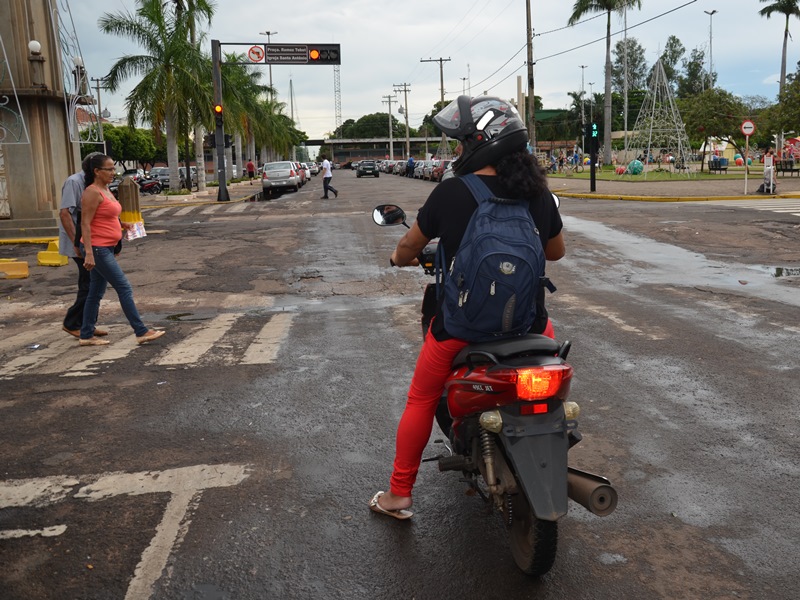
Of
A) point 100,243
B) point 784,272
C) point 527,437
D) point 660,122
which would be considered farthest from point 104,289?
point 660,122

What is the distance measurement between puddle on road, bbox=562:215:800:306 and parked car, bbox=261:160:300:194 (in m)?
24.0

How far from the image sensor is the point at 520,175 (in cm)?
315

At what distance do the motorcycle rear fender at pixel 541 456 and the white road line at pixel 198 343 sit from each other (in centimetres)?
435

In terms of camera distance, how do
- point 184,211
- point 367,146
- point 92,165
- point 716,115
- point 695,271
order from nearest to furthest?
point 92,165, point 695,271, point 184,211, point 716,115, point 367,146

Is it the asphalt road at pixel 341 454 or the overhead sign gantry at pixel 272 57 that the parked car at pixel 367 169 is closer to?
the overhead sign gantry at pixel 272 57

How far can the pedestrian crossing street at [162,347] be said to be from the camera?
6.68 meters

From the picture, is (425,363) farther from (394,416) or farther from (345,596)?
(394,416)

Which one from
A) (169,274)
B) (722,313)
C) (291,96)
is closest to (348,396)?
(722,313)

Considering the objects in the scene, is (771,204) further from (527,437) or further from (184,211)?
(527,437)

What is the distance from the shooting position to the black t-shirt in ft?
10.5

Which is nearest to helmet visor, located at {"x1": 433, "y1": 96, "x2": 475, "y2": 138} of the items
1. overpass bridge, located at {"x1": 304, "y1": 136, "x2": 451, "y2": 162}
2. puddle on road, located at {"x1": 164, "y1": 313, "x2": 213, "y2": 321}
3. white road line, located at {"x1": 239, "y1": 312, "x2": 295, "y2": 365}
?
white road line, located at {"x1": 239, "y1": 312, "x2": 295, "y2": 365}

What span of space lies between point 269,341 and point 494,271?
4789 mm

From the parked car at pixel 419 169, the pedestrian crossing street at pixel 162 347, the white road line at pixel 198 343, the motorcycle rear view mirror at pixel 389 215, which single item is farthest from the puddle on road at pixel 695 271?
the parked car at pixel 419 169

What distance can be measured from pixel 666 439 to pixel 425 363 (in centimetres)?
198
